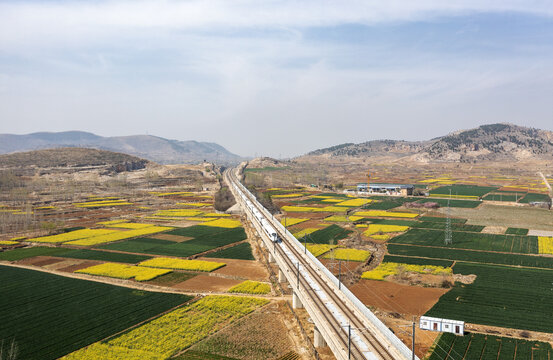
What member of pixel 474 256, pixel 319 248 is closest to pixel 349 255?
pixel 319 248

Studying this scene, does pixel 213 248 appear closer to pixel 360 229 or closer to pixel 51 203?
pixel 360 229

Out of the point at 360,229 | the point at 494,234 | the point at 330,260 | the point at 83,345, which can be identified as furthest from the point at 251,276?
the point at 494,234

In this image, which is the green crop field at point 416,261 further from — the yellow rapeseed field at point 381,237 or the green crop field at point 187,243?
the green crop field at point 187,243

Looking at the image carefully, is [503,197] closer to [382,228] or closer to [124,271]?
[382,228]

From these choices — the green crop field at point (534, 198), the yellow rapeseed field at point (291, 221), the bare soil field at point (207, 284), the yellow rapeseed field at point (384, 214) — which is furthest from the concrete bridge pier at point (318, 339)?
the green crop field at point (534, 198)

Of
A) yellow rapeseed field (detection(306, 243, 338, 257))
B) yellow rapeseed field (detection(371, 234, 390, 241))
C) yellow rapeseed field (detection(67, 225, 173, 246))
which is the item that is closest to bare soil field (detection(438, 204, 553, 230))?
yellow rapeseed field (detection(371, 234, 390, 241))

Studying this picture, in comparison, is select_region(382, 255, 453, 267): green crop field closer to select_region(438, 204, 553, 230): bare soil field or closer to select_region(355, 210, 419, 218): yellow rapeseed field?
select_region(438, 204, 553, 230): bare soil field
